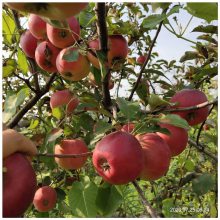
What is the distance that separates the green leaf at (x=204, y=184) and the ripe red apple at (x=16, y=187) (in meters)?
0.83

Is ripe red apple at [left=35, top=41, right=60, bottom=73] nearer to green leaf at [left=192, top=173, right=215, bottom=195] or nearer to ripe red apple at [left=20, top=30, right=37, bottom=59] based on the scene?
ripe red apple at [left=20, top=30, right=37, bottom=59]

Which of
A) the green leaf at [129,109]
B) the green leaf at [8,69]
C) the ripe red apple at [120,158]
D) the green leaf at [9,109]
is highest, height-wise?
the green leaf at [8,69]

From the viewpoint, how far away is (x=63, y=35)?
4.46 ft

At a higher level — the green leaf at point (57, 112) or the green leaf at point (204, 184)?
the green leaf at point (57, 112)

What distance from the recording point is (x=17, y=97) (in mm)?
1114

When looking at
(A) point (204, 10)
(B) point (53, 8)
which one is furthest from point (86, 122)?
(B) point (53, 8)

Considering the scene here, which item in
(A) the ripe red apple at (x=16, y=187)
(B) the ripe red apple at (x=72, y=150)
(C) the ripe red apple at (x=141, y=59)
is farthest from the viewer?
(C) the ripe red apple at (x=141, y=59)

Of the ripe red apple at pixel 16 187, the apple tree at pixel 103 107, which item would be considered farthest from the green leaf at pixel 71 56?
the ripe red apple at pixel 16 187

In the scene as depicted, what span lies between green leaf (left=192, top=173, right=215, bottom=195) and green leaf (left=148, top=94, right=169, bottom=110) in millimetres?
413

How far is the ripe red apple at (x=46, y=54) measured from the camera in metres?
1.46

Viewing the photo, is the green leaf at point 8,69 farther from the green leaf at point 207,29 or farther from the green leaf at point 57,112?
the green leaf at point 207,29

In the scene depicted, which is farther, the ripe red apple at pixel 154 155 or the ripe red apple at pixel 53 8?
the ripe red apple at pixel 154 155

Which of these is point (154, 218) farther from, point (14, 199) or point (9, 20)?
point (9, 20)

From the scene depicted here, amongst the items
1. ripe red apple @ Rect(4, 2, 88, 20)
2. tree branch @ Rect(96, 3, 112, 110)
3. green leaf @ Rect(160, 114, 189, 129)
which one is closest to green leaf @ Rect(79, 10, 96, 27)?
tree branch @ Rect(96, 3, 112, 110)
